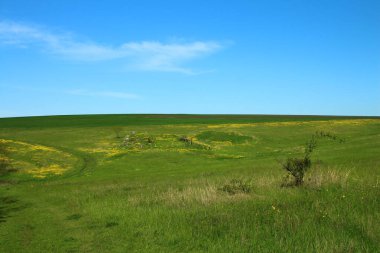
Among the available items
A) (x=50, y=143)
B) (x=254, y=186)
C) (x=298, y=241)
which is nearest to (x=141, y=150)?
(x=50, y=143)

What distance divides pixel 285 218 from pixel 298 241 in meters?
2.23

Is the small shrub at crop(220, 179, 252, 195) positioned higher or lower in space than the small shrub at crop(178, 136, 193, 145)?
higher

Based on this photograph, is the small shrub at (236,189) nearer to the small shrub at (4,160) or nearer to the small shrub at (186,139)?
the small shrub at (4,160)

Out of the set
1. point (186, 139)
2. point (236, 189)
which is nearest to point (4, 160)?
point (186, 139)

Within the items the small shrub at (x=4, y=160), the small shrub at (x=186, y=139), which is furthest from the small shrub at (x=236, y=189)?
the small shrub at (x=186, y=139)

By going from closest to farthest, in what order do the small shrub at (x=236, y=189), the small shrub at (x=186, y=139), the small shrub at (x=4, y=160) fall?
the small shrub at (x=236, y=189)
the small shrub at (x=4, y=160)
the small shrub at (x=186, y=139)

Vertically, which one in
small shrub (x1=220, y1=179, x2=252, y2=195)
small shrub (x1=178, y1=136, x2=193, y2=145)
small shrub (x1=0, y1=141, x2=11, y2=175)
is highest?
small shrub (x1=220, y1=179, x2=252, y2=195)

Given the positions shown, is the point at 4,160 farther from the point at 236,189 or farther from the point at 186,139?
the point at 236,189

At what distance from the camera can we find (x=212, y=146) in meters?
67.1

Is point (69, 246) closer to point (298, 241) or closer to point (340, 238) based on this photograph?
point (298, 241)

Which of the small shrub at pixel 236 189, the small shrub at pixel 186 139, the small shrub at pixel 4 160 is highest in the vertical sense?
the small shrub at pixel 236 189

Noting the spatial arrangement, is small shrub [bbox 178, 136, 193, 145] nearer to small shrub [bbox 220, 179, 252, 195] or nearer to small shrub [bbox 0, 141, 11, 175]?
small shrub [bbox 0, 141, 11, 175]

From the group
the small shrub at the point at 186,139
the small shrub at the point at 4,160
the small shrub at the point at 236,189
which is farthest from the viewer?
the small shrub at the point at 186,139

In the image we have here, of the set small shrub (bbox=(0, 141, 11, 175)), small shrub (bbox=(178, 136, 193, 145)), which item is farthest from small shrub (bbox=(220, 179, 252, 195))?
small shrub (bbox=(178, 136, 193, 145))
